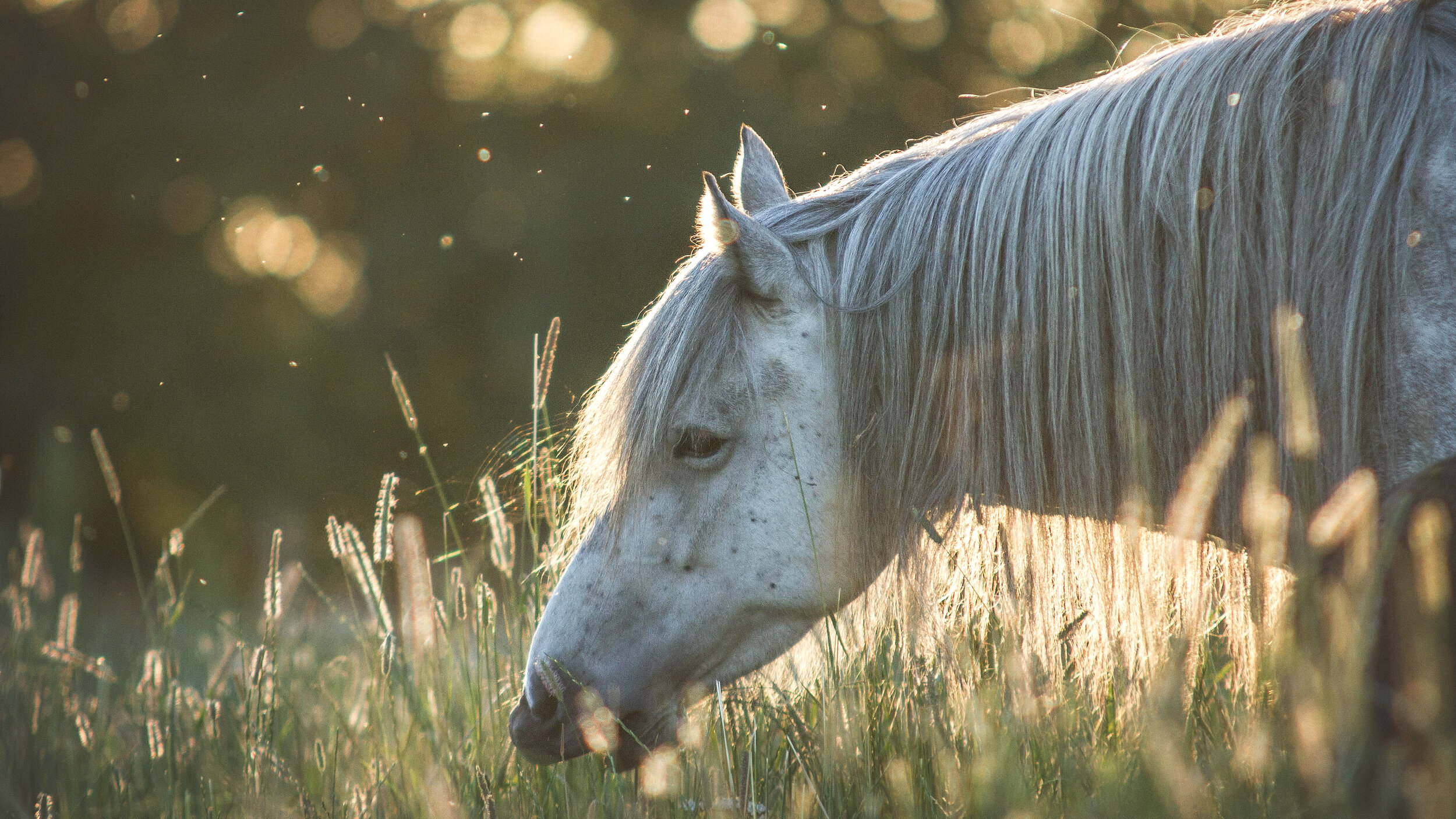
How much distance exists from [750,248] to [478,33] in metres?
12.3

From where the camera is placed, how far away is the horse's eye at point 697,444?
1.77 meters

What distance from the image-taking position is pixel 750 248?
1.72 m

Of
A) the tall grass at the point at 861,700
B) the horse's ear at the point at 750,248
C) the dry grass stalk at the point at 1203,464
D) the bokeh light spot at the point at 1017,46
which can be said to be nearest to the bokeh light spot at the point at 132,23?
the bokeh light spot at the point at 1017,46

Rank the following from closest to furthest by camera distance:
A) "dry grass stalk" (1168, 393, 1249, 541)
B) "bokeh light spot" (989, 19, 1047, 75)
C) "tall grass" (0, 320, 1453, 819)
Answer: "tall grass" (0, 320, 1453, 819) → "dry grass stalk" (1168, 393, 1249, 541) → "bokeh light spot" (989, 19, 1047, 75)

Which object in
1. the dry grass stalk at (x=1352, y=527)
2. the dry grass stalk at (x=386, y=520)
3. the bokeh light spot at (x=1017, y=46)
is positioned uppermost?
the bokeh light spot at (x=1017, y=46)

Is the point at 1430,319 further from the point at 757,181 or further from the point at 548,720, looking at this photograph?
the point at 548,720

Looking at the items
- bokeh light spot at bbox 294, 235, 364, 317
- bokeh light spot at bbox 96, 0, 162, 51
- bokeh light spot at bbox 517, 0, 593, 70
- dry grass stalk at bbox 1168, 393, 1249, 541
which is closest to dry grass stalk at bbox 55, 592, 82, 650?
dry grass stalk at bbox 1168, 393, 1249, 541

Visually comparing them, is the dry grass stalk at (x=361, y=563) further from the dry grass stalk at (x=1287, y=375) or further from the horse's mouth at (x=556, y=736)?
the dry grass stalk at (x=1287, y=375)

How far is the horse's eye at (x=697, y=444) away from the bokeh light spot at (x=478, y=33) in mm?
11935

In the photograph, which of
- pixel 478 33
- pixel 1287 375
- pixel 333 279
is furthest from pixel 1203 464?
pixel 478 33

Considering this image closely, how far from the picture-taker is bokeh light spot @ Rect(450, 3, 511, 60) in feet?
40.7

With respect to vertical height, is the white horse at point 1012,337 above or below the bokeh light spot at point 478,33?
below

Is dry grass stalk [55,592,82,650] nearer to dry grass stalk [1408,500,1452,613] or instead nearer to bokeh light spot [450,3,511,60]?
dry grass stalk [1408,500,1452,613]

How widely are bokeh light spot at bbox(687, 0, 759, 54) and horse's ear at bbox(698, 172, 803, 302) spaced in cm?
1044
